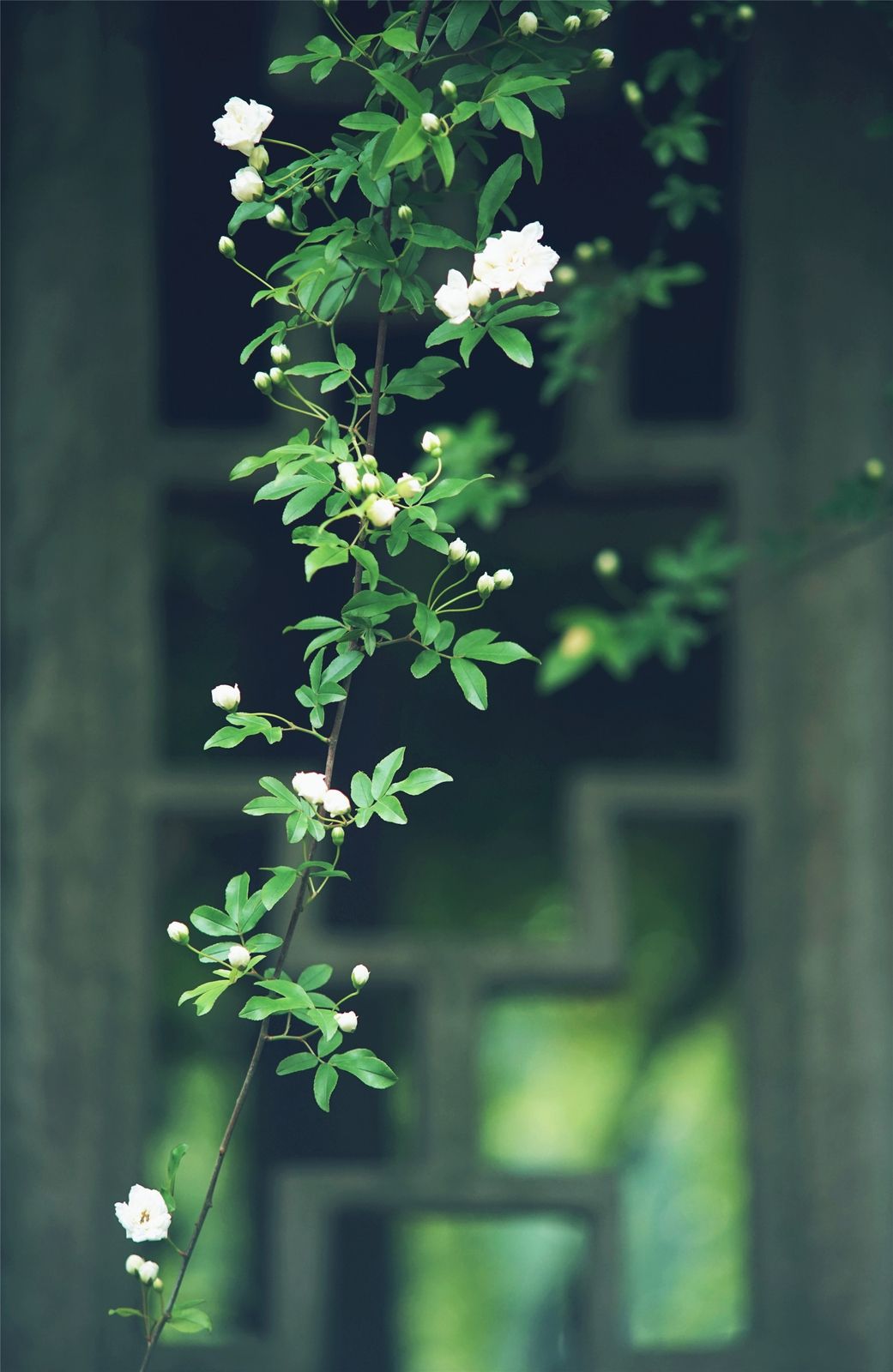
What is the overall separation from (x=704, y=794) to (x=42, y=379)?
0.92 m

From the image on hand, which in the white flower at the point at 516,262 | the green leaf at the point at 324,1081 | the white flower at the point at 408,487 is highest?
the white flower at the point at 516,262

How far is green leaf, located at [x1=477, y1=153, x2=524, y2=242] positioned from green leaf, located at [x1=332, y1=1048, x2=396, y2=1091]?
1.87 ft

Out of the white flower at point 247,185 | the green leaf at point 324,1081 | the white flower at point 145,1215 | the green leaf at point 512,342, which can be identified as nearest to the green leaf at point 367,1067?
the green leaf at point 324,1081

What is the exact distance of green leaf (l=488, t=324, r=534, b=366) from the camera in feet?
2.70

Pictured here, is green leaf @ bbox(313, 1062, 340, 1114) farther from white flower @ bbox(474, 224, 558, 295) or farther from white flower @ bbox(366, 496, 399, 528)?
white flower @ bbox(474, 224, 558, 295)

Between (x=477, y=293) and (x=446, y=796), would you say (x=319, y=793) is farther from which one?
(x=446, y=796)

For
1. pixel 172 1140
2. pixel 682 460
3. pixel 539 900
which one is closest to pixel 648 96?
pixel 682 460

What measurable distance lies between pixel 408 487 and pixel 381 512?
3 centimetres

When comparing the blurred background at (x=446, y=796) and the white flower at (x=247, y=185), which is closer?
the white flower at (x=247, y=185)

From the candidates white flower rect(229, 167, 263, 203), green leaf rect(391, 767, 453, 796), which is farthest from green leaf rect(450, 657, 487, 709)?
white flower rect(229, 167, 263, 203)

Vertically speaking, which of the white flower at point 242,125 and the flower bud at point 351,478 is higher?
the white flower at point 242,125

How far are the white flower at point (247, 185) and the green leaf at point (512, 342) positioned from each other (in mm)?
188

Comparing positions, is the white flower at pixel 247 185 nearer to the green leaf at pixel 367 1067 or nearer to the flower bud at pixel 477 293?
the flower bud at pixel 477 293

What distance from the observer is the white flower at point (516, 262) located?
82 centimetres
